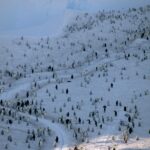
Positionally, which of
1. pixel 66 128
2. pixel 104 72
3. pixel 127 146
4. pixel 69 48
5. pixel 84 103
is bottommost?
pixel 127 146

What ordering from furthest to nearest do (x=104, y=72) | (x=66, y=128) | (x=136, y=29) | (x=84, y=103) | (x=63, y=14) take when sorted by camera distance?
1. (x=63, y=14)
2. (x=136, y=29)
3. (x=104, y=72)
4. (x=84, y=103)
5. (x=66, y=128)

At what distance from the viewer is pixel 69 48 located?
63844 mm

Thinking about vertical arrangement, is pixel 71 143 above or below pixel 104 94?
below

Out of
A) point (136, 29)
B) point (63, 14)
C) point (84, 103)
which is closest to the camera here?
point (84, 103)

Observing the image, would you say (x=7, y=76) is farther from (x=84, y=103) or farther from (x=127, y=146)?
(x=127, y=146)

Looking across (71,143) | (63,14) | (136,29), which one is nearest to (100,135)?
(71,143)

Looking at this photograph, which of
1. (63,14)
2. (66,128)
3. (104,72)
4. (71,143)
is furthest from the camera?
(63,14)

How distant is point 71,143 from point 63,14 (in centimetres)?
5041

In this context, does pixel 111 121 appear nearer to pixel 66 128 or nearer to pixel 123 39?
pixel 66 128

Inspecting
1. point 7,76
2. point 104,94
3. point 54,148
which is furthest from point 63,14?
point 54,148

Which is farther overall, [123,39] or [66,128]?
[123,39]

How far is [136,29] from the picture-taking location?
71.6 metres

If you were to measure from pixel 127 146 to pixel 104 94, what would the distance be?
15324 mm

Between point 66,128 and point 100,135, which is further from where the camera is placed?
point 66,128
